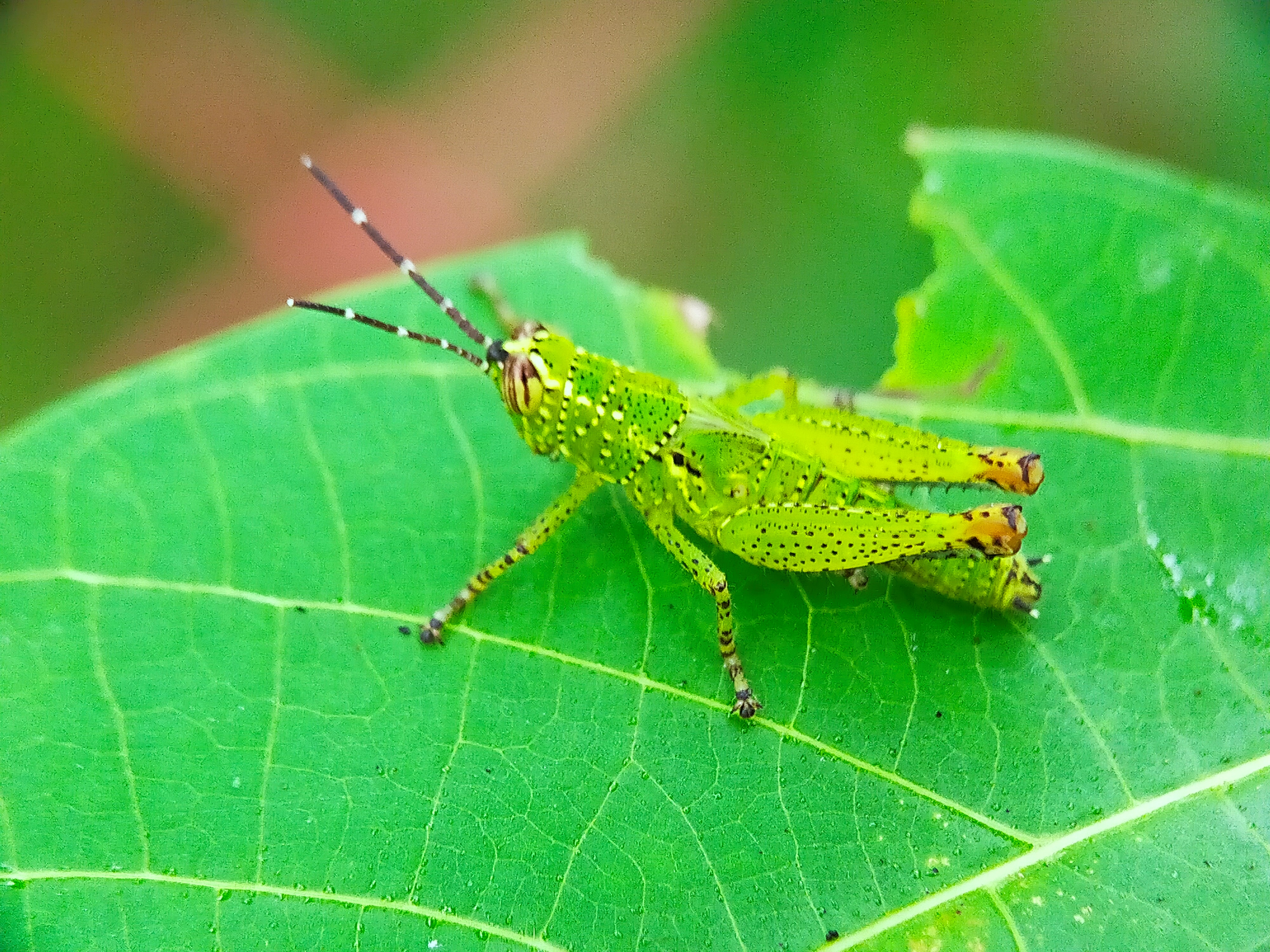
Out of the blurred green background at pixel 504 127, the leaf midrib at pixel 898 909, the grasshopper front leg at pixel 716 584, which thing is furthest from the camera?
the blurred green background at pixel 504 127

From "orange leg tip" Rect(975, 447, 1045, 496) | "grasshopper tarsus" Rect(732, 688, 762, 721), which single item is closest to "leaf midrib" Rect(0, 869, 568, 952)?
"grasshopper tarsus" Rect(732, 688, 762, 721)

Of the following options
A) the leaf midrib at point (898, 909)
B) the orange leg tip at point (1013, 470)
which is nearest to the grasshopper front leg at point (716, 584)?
the leaf midrib at point (898, 909)

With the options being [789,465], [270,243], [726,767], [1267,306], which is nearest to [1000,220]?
[1267,306]

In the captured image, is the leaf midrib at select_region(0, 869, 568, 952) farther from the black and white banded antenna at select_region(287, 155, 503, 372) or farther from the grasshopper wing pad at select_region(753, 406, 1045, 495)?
the grasshopper wing pad at select_region(753, 406, 1045, 495)

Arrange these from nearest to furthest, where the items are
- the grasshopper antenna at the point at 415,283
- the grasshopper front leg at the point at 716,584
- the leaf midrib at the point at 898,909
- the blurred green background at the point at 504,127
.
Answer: the leaf midrib at the point at 898,909, the grasshopper front leg at the point at 716,584, the grasshopper antenna at the point at 415,283, the blurred green background at the point at 504,127

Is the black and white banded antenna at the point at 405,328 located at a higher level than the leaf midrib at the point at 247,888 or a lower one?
higher

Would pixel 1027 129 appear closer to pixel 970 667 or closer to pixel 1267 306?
pixel 1267 306

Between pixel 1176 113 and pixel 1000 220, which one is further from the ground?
pixel 1176 113

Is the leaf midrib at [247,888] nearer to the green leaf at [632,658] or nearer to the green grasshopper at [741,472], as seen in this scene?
the green leaf at [632,658]
